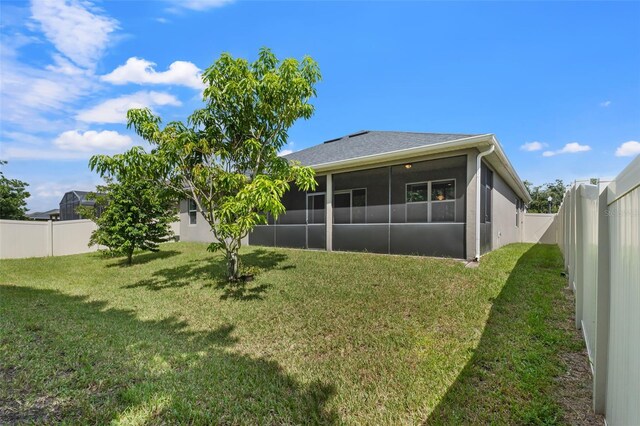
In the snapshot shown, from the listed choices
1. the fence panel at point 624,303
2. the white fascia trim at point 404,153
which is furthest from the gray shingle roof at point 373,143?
the fence panel at point 624,303

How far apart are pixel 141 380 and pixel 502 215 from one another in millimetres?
13570

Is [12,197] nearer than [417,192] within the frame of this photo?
No

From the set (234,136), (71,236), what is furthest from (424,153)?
(71,236)

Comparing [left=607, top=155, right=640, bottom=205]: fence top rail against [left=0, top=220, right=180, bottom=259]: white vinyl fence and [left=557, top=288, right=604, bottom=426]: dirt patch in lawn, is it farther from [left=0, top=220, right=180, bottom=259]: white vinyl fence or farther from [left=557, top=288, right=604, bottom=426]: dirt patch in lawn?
[left=0, top=220, right=180, bottom=259]: white vinyl fence

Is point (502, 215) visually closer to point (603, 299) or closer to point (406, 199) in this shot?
point (406, 199)

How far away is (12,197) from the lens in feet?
69.4

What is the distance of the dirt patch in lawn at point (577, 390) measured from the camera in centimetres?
229

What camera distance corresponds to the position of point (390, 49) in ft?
29.8

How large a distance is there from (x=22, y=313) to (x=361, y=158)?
8699 millimetres

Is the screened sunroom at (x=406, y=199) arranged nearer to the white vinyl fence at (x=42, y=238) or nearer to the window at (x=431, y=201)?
the window at (x=431, y=201)

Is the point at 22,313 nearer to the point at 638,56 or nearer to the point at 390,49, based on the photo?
the point at 390,49

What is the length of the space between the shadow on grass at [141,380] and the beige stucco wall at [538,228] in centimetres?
2168

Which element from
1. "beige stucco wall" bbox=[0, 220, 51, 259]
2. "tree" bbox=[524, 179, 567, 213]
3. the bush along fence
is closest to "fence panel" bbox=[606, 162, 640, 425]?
the bush along fence

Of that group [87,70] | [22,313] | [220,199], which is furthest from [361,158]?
[22,313]
